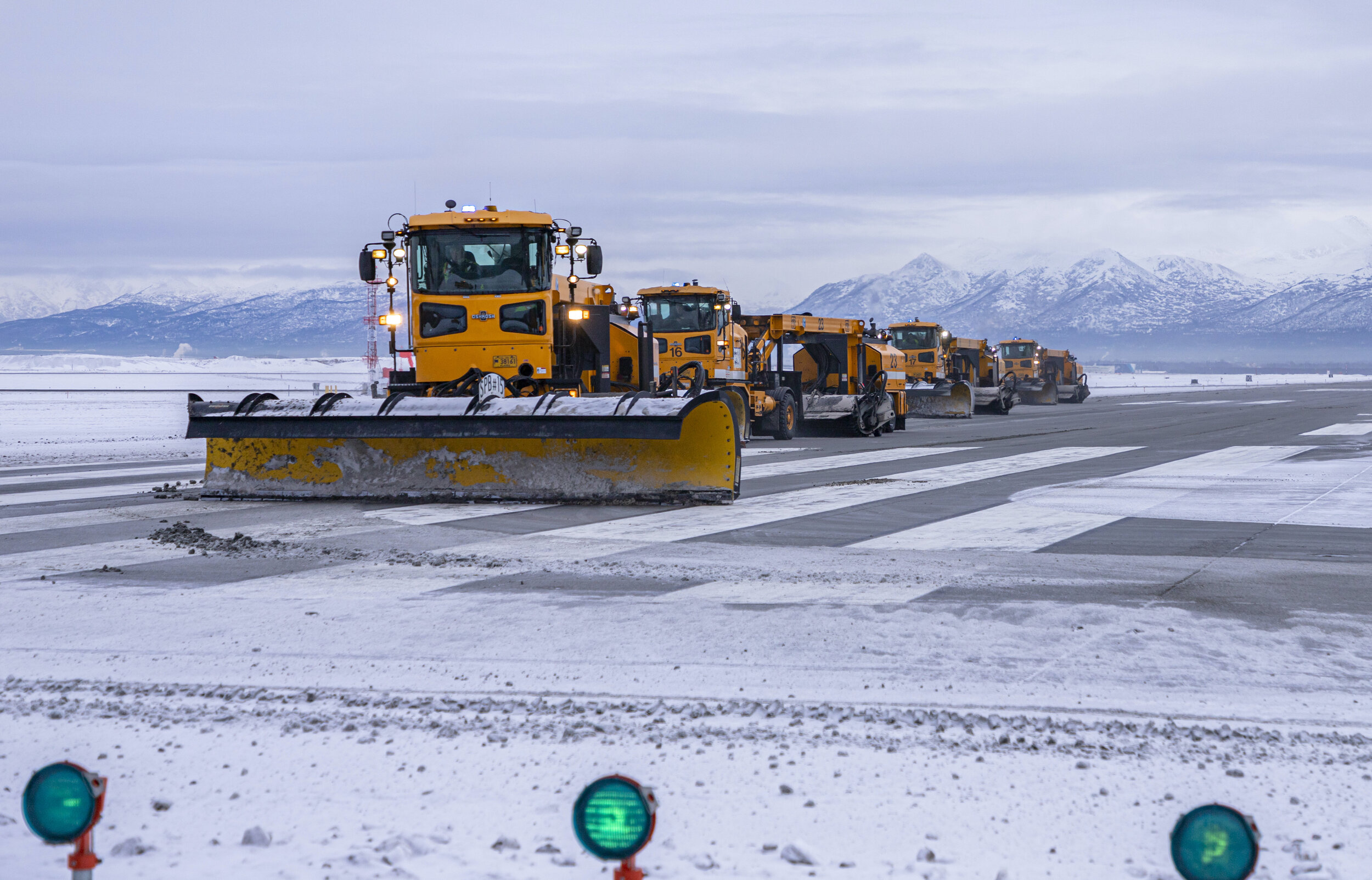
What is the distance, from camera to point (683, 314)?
820 inches

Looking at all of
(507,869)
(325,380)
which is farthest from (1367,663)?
(325,380)

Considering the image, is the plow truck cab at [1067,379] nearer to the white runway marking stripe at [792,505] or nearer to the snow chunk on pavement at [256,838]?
the white runway marking stripe at [792,505]

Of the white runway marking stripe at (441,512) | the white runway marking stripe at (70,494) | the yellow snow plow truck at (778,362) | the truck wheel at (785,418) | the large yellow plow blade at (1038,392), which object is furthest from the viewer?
the large yellow plow blade at (1038,392)

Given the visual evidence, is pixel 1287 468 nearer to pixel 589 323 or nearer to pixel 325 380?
pixel 589 323

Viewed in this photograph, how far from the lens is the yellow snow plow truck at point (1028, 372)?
50344 mm

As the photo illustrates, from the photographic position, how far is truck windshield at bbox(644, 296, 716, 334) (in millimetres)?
20766

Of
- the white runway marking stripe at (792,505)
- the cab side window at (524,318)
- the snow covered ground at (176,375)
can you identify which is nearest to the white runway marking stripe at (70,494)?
the cab side window at (524,318)

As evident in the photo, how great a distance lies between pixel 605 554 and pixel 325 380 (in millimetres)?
60880

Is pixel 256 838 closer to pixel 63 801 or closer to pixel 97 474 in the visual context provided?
pixel 63 801

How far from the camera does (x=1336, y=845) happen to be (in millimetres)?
2785

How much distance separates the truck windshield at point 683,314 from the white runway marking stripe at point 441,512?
434 inches

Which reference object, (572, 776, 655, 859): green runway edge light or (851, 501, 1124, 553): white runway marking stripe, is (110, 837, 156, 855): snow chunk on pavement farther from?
(851, 501, 1124, 553): white runway marking stripe

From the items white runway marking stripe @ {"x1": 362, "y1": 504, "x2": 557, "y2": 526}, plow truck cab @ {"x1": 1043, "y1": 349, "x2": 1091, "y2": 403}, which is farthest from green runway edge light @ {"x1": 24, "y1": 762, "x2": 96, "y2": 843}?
plow truck cab @ {"x1": 1043, "y1": 349, "x2": 1091, "y2": 403}

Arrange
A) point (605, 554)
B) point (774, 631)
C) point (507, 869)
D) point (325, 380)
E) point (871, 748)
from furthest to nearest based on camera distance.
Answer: point (325, 380) < point (605, 554) < point (774, 631) < point (871, 748) < point (507, 869)
